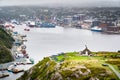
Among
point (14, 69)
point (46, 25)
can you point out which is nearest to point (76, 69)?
point (14, 69)

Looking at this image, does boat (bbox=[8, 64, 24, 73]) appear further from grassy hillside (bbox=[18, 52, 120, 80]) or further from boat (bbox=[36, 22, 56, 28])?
boat (bbox=[36, 22, 56, 28])

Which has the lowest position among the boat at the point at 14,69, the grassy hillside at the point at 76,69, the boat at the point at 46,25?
the boat at the point at 46,25

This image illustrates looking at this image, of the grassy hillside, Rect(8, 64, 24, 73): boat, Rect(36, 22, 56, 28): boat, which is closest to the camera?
the grassy hillside

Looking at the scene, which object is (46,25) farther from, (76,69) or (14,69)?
(76,69)

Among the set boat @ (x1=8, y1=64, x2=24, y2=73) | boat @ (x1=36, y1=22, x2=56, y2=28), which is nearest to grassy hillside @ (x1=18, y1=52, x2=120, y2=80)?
boat @ (x1=8, y1=64, x2=24, y2=73)

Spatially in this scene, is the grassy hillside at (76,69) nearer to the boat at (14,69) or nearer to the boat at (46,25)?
the boat at (14,69)

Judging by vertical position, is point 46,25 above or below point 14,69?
below

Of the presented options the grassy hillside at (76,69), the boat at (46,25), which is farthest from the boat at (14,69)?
the boat at (46,25)

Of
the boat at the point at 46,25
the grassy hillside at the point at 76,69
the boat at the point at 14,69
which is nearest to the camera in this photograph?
the grassy hillside at the point at 76,69
